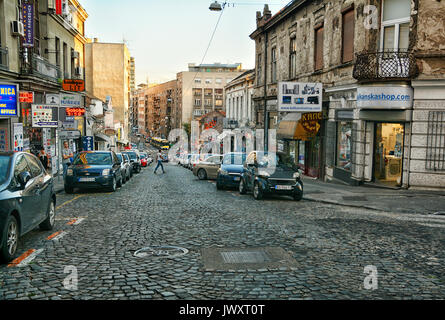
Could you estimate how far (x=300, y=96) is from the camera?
20.0 meters

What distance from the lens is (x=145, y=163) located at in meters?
49.6

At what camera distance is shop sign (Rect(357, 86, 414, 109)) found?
15.3 metres

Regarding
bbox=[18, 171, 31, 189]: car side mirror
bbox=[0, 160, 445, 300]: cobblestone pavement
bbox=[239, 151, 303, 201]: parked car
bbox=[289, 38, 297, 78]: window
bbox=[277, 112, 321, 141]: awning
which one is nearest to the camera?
bbox=[0, 160, 445, 300]: cobblestone pavement

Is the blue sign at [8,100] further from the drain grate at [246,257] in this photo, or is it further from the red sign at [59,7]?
the drain grate at [246,257]

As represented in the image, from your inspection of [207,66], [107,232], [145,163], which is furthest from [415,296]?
[207,66]

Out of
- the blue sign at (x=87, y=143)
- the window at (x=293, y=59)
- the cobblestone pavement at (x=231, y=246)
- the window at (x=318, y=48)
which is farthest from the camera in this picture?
the blue sign at (x=87, y=143)

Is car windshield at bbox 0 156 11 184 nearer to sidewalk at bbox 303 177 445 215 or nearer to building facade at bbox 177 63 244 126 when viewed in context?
sidewalk at bbox 303 177 445 215

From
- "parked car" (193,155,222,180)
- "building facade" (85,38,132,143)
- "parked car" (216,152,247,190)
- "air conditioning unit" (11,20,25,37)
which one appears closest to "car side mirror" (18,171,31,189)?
"parked car" (216,152,247,190)

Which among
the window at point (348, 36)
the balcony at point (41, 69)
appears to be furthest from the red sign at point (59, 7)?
the window at point (348, 36)

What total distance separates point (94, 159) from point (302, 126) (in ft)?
37.2

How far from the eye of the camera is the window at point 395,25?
1555 cm

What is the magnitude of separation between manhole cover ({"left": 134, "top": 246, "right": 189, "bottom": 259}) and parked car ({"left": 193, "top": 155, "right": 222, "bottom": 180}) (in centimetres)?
1563

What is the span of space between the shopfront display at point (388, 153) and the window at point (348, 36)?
3.63 metres
